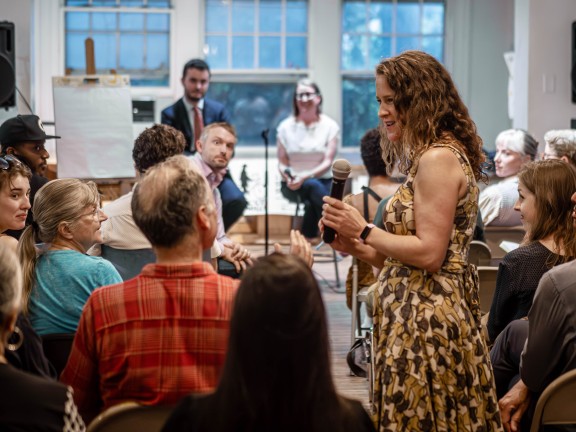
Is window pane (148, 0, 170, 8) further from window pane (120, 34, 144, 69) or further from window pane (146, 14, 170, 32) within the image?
window pane (120, 34, 144, 69)

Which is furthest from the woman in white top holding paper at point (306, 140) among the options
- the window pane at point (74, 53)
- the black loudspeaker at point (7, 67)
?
the window pane at point (74, 53)

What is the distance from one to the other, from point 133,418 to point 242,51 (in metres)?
8.51

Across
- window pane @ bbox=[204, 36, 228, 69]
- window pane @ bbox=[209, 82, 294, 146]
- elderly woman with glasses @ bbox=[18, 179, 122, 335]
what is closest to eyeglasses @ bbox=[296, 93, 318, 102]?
window pane @ bbox=[209, 82, 294, 146]

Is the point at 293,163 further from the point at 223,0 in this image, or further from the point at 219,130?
the point at 219,130

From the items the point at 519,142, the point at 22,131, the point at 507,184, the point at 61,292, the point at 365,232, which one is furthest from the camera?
the point at 519,142

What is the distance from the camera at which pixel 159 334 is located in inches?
73.6

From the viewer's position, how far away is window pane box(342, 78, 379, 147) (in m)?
10.2

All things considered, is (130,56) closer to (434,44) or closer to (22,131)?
(434,44)

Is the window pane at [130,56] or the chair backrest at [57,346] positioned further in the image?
the window pane at [130,56]

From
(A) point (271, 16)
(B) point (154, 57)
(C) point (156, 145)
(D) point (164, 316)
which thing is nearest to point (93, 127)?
(C) point (156, 145)

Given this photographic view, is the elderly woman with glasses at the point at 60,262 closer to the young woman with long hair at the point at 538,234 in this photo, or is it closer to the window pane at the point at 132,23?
the young woman with long hair at the point at 538,234

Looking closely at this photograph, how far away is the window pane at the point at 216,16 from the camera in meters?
9.91

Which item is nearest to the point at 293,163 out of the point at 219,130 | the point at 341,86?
the point at 341,86

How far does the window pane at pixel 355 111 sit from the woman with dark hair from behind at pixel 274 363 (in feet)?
28.7
